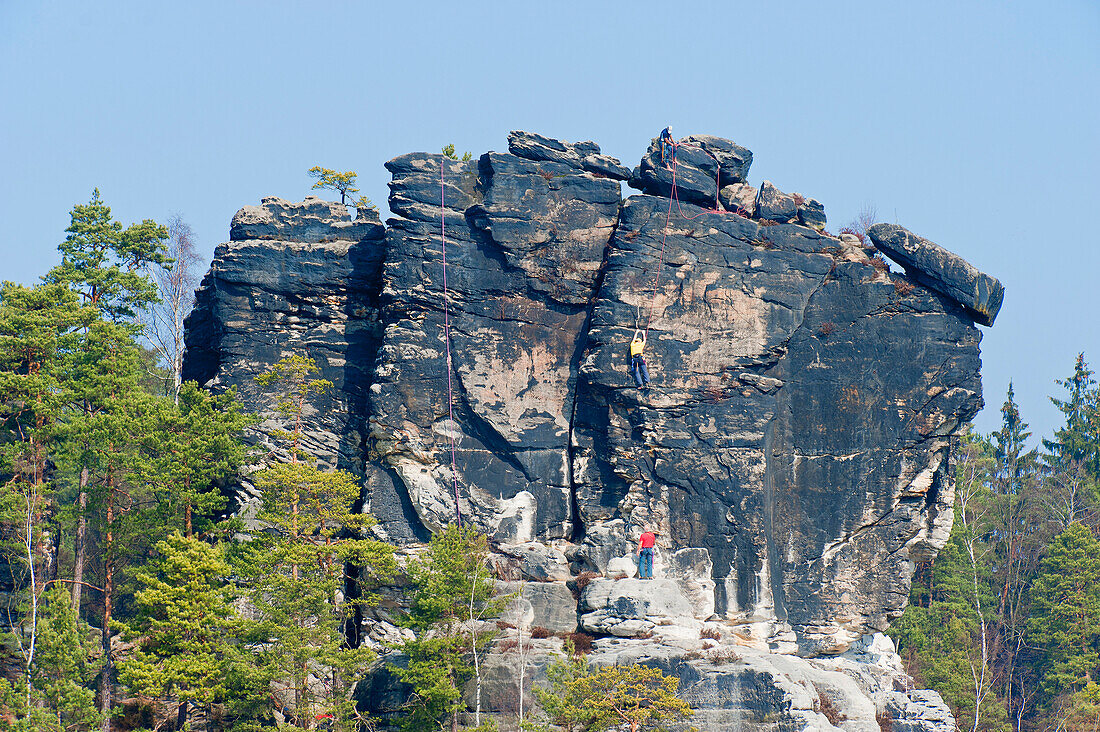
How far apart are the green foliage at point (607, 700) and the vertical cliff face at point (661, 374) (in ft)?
16.9

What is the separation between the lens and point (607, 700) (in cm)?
2888

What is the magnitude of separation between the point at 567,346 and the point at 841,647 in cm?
1144

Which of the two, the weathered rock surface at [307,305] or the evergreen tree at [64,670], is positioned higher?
the weathered rock surface at [307,305]

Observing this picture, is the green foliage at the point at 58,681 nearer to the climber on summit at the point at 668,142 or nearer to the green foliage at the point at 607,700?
the green foliage at the point at 607,700

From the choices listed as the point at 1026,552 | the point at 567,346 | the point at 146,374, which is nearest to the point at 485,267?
the point at 567,346

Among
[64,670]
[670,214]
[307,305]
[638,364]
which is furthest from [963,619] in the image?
[64,670]

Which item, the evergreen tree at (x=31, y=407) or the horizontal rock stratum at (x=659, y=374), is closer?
the evergreen tree at (x=31, y=407)

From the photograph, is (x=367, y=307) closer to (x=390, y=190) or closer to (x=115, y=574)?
(x=390, y=190)

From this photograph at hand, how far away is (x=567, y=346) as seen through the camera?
3738 centimetres

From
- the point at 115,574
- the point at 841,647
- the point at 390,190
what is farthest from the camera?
the point at 115,574

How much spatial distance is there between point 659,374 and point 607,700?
1035 cm

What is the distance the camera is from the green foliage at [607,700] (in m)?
28.8

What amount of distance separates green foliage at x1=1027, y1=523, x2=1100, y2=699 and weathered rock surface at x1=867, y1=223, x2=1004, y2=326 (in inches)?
646

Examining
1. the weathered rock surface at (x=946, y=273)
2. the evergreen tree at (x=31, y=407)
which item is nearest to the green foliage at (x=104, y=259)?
the evergreen tree at (x=31, y=407)
